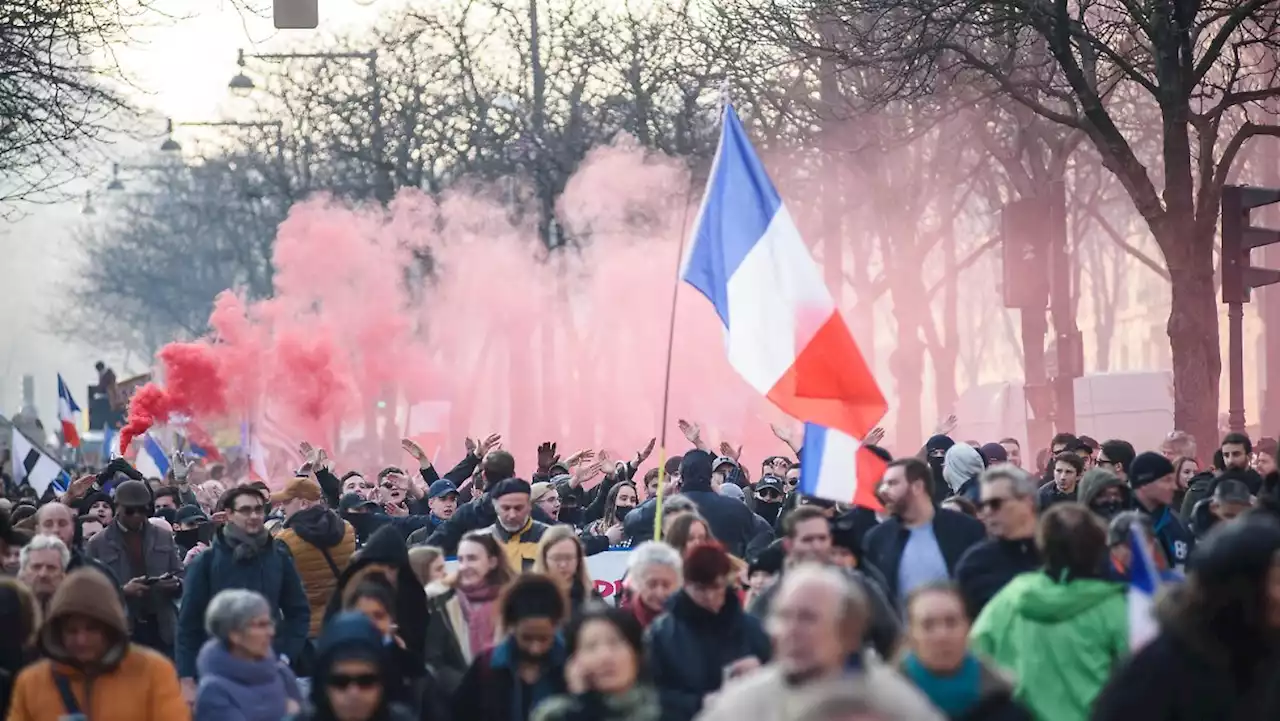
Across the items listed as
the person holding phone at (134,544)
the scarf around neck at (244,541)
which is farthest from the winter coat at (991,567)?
the person holding phone at (134,544)

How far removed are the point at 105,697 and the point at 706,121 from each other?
2874 centimetres

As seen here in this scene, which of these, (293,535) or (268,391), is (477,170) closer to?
(268,391)

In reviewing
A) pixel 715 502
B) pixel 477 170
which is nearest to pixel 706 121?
pixel 477 170

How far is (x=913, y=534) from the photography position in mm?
9711

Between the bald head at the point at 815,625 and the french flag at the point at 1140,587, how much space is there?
2.05 meters

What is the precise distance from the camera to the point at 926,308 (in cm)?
4584

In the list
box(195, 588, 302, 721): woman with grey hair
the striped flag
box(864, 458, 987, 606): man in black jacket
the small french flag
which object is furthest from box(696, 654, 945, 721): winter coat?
the striped flag

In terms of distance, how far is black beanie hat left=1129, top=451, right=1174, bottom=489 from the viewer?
11141 mm

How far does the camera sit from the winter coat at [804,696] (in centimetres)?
504

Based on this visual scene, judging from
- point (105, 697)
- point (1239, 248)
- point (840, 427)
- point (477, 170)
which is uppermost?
point (477, 170)

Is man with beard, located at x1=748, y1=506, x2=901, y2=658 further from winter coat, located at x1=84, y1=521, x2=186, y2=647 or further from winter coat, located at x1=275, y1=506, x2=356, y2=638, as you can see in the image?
winter coat, located at x1=84, y1=521, x2=186, y2=647

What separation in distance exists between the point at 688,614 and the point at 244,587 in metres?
3.31

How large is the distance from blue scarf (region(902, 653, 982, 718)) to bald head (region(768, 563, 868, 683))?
99cm

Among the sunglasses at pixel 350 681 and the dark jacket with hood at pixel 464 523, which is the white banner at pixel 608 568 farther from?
the sunglasses at pixel 350 681
